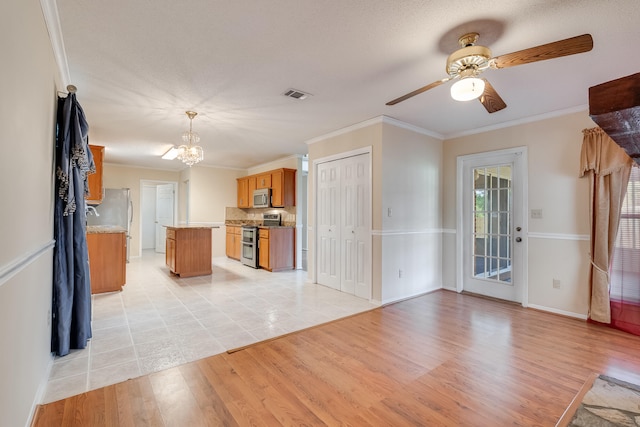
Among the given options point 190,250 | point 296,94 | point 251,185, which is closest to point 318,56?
point 296,94

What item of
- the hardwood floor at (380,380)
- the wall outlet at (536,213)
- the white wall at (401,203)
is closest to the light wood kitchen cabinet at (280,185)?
the white wall at (401,203)

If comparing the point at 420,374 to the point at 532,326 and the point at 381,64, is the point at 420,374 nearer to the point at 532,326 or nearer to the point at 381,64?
the point at 532,326

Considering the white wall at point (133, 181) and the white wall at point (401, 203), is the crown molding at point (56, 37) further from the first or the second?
the white wall at point (133, 181)

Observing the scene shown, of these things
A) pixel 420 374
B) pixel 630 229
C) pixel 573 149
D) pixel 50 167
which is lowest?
pixel 420 374

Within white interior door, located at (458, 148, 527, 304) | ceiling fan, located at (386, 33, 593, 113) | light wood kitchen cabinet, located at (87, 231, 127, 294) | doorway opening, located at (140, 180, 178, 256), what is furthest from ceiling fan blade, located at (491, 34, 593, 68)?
doorway opening, located at (140, 180, 178, 256)

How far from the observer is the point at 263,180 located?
6.84m

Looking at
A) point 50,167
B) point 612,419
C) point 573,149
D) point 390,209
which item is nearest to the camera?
point 612,419

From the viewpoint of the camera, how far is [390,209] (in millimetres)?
3906

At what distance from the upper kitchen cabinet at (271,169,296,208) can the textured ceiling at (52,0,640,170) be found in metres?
2.30

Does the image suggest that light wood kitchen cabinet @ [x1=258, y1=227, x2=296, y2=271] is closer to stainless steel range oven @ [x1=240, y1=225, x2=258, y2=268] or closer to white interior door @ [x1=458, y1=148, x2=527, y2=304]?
stainless steel range oven @ [x1=240, y1=225, x2=258, y2=268]

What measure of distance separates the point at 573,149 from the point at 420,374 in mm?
3082

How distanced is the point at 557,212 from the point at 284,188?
4.48m

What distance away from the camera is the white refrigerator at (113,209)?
617cm

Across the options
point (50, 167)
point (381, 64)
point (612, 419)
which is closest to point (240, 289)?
point (50, 167)
